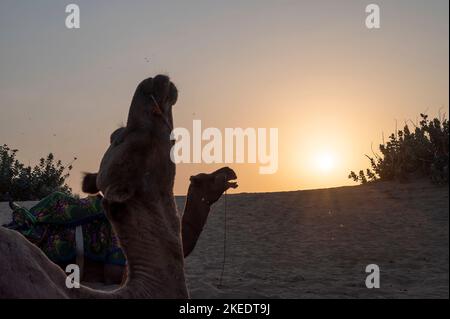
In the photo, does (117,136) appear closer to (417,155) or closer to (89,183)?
(89,183)

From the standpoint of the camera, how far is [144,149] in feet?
8.16

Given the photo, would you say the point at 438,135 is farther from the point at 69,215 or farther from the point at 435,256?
the point at 69,215

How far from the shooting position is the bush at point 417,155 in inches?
611

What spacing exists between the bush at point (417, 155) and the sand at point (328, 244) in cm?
47

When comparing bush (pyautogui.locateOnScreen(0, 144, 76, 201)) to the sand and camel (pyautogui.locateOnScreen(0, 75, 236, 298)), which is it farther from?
camel (pyautogui.locateOnScreen(0, 75, 236, 298))

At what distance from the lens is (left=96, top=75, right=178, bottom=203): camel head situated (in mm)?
2443

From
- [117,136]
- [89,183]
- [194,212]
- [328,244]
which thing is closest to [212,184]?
[194,212]

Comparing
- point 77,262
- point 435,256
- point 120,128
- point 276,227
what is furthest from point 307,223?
point 120,128

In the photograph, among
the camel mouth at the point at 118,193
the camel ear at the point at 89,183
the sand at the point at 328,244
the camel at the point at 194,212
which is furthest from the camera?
the sand at the point at 328,244

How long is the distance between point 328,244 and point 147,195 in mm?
10771

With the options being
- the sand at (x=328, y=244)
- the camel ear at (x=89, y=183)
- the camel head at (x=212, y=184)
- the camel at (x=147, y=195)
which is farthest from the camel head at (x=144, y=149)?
the sand at (x=328, y=244)

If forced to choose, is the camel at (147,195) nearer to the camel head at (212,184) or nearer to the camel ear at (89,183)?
the camel ear at (89,183)

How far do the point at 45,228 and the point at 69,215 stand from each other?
10.2 inches

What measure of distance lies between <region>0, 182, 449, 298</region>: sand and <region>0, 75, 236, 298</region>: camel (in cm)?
521
